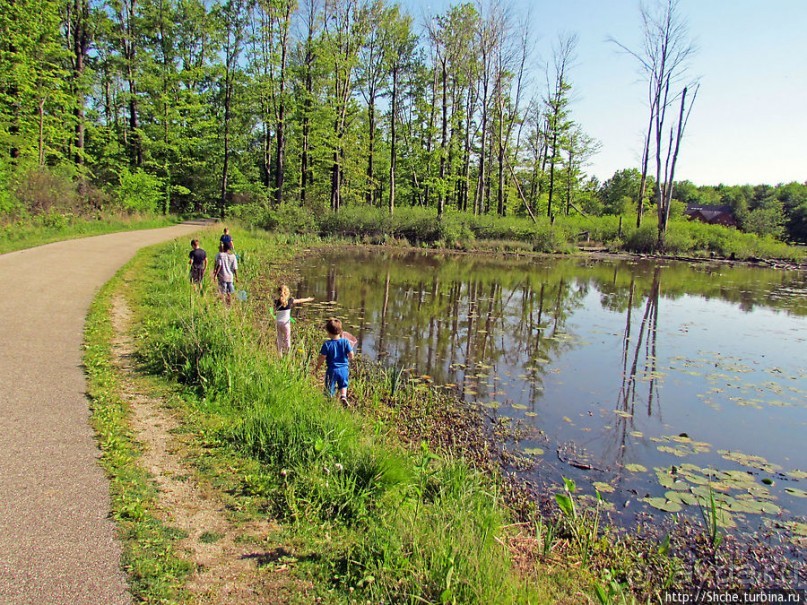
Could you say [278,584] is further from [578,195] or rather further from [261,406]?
[578,195]

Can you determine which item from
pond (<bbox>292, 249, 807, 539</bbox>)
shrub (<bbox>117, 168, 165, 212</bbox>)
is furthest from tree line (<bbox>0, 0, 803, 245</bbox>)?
pond (<bbox>292, 249, 807, 539</bbox>)

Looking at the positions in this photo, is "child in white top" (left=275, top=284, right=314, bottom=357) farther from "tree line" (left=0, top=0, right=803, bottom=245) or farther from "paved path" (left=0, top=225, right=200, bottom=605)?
"tree line" (left=0, top=0, right=803, bottom=245)

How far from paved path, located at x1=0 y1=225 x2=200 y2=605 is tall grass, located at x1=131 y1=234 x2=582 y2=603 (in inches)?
49.3

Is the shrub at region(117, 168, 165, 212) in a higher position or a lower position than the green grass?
higher

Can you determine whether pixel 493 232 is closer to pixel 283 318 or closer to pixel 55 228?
pixel 55 228

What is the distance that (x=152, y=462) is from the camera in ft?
15.4

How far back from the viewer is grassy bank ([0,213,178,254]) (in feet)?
55.6

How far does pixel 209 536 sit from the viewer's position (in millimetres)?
3746

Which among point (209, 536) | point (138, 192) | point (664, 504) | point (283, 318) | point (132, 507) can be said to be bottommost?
point (664, 504)

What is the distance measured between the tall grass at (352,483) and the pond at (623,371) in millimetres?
1903

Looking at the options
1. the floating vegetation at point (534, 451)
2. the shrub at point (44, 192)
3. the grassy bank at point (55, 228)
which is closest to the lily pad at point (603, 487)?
the floating vegetation at point (534, 451)

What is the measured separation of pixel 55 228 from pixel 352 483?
71.9ft

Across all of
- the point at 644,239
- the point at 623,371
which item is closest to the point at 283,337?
the point at 623,371

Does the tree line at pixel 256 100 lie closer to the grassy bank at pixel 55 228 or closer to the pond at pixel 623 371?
the grassy bank at pixel 55 228
